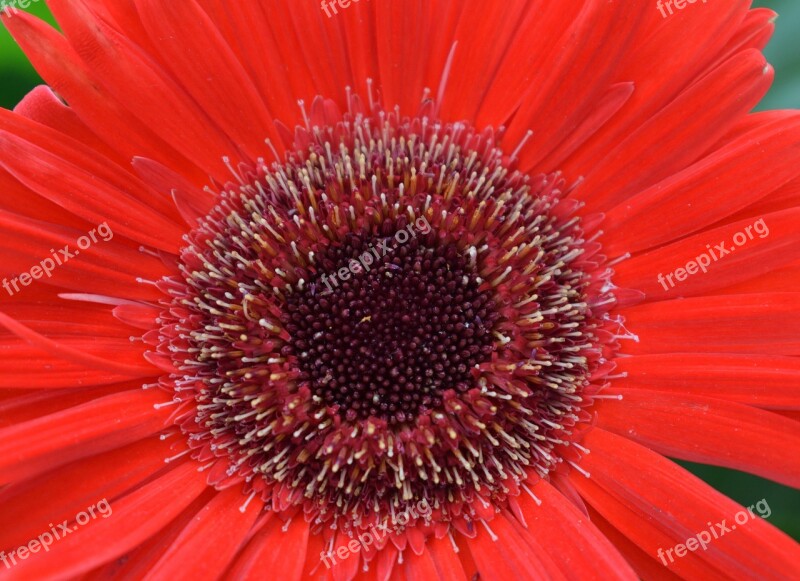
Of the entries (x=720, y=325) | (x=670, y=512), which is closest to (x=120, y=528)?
(x=670, y=512)

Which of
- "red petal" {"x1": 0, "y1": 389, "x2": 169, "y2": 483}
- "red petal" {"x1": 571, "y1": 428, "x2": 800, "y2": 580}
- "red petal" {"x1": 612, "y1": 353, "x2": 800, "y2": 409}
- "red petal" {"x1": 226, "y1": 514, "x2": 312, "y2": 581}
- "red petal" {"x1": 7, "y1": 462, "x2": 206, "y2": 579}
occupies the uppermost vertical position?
"red petal" {"x1": 0, "y1": 389, "x2": 169, "y2": 483}

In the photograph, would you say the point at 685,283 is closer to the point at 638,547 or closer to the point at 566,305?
the point at 566,305

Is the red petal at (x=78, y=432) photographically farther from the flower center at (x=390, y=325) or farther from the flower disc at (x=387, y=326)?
the flower center at (x=390, y=325)

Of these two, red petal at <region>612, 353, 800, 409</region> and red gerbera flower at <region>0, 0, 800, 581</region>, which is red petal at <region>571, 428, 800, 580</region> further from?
red petal at <region>612, 353, 800, 409</region>

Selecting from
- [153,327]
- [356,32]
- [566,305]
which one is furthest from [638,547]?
[356,32]

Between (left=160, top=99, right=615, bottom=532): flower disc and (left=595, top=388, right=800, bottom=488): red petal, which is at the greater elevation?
(left=160, top=99, right=615, bottom=532): flower disc

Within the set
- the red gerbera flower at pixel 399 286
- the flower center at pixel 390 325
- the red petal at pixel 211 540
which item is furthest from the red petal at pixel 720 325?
the red petal at pixel 211 540

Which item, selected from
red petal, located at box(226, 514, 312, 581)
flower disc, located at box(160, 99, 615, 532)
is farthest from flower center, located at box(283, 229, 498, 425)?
red petal, located at box(226, 514, 312, 581)

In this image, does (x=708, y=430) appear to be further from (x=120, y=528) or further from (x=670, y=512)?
(x=120, y=528)
